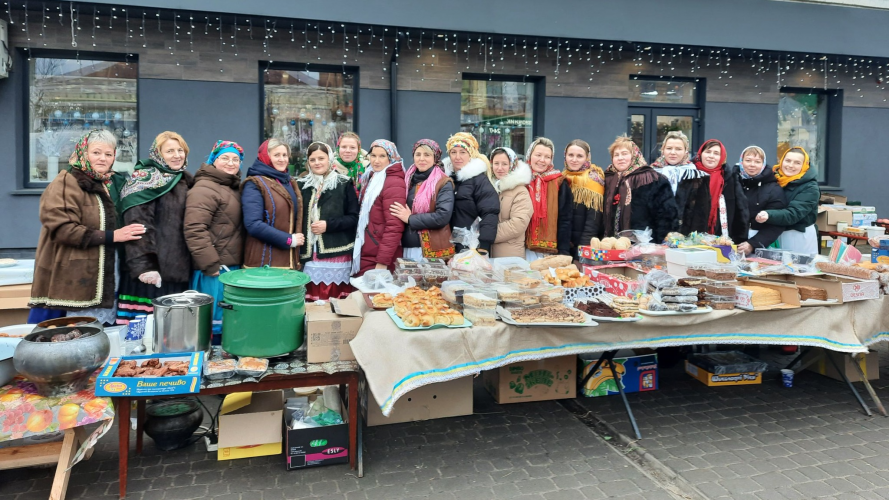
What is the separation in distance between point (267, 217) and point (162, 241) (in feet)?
2.81

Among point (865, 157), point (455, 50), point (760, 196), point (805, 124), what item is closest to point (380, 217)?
point (760, 196)

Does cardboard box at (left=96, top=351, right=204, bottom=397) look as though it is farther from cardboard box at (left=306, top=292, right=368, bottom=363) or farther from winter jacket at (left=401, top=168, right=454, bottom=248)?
winter jacket at (left=401, top=168, right=454, bottom=248)

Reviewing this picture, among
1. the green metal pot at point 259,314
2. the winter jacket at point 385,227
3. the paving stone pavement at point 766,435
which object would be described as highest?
the winter jacket at point 385,227

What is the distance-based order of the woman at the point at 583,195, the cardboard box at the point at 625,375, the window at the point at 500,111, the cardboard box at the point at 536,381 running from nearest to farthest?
1. the cardboard box at the point at 536,381
2. the cardboard box at the point at 625,375
3. the woman at the point at 583,195
4. the window at the point at 500,111

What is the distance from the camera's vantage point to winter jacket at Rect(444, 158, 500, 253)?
18.3ft

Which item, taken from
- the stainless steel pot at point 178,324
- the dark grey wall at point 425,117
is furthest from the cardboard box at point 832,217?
the stainless steel pot at point 178,324

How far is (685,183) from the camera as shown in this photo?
608 cm

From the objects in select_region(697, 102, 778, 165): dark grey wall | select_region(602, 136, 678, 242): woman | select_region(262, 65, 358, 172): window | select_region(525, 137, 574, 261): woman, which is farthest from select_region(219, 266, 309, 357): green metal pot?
select_region(697, 102, 778, 165): dark grey wall

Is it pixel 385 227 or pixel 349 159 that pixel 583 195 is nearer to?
pixel 385 227

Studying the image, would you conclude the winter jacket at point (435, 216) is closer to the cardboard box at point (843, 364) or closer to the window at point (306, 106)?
the cardboard box at point (843, 364)

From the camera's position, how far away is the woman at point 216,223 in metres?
4.63

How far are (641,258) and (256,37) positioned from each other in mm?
6754

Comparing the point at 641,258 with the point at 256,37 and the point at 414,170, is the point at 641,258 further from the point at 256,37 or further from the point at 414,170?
the point at 256,37

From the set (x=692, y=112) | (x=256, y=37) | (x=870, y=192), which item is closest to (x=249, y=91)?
(x=256, y=37)
